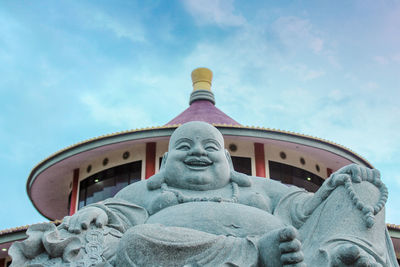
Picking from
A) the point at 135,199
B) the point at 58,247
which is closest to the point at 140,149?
the point at 135,199

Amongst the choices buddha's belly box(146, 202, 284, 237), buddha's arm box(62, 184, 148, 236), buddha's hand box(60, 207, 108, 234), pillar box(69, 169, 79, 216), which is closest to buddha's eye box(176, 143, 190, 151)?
buddha's arm box(62, 184, 148, 236)

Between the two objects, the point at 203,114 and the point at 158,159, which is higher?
the point at 203,114

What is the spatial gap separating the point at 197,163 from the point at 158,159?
11.7 m

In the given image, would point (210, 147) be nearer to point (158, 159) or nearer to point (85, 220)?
point (85, 220)

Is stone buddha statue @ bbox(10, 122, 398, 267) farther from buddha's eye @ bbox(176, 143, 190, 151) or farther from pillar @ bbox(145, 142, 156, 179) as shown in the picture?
pillar @ bbox(145, 142, 156, 179)

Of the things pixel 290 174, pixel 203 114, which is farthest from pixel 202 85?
pixel 290 174

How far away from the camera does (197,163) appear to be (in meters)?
5.19

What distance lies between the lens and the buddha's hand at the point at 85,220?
4.29 meters

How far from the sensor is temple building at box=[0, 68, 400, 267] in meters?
15.7

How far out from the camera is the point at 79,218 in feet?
14.3

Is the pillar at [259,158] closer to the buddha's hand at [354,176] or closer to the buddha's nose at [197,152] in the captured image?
the buddha's nose at [197,152]

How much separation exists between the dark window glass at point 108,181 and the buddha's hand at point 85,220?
12.5m

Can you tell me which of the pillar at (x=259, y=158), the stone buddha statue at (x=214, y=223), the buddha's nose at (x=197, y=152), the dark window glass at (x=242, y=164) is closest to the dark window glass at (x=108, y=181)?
the dark window glass at (x=242, y=164)

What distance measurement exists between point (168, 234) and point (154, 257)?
0.61 feet
